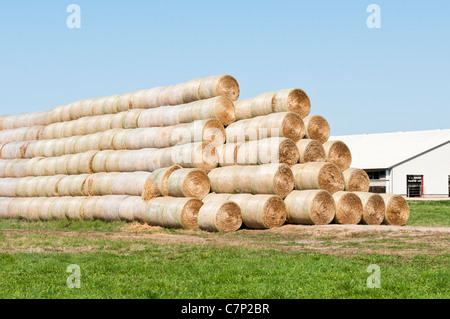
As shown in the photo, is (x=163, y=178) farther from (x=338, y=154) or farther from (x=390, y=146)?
(x=390, y=146)

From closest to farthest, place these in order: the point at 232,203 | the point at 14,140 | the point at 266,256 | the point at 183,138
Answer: the point at 266,256, the point at 232,203, the point at 183,138, the point at 14,140

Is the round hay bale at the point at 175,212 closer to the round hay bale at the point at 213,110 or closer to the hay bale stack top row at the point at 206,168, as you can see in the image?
the hay bale stack top row at the point at 206,168

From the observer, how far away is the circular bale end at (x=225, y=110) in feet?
78.7

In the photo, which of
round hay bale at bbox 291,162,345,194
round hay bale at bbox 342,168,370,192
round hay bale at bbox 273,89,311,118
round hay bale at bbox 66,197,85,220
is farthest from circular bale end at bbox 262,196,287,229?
round hay bale at bbox 66,197,85,220

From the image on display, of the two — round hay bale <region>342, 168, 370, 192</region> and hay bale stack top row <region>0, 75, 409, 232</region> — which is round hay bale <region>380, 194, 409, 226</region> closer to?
hay bale stack top row <region>0, 75, 409, 232</region>

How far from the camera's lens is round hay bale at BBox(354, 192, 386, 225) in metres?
22.1

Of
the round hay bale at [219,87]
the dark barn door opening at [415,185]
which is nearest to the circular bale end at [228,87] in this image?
the round hay bale at [219,87]

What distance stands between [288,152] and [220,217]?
3717 mm

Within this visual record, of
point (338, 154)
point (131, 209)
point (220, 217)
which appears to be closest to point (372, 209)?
point (338, 154)
